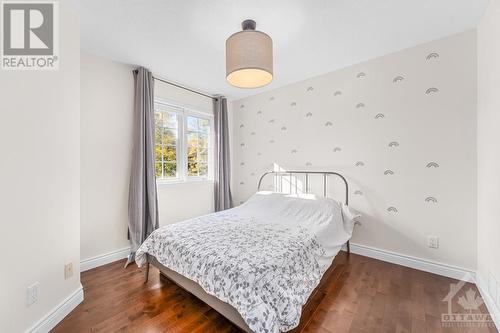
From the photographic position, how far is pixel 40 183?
1470 mm

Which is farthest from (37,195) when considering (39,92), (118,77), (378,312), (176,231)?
(378,312)

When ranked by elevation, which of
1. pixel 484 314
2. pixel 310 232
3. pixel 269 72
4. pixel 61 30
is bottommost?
pixel 484 314

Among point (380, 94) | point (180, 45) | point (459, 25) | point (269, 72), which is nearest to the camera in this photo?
point (269, 72)

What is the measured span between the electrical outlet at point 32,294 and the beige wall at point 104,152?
3.35 ft

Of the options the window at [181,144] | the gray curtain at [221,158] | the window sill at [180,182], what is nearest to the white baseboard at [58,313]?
the window sill at [180,182]

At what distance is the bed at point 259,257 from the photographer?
128 cm

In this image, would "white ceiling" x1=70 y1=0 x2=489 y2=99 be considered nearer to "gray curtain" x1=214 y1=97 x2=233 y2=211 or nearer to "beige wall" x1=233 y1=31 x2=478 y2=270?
"beige wall" x1=233 y1=31 x2=478 y2=270

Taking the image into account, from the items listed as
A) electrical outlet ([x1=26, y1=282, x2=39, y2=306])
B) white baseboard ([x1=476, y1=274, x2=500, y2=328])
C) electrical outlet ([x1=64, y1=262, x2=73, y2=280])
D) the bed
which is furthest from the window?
white baseboard ([x1=476, y1=274, x2=500, y2=328])

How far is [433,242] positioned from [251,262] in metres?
2.13

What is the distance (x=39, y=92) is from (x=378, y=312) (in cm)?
301

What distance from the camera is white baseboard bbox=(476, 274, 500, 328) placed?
1516mm

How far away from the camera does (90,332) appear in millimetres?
1478

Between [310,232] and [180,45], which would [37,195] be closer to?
[180,45]

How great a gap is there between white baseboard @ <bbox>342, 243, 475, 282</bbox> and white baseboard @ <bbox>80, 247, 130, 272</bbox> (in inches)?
118
